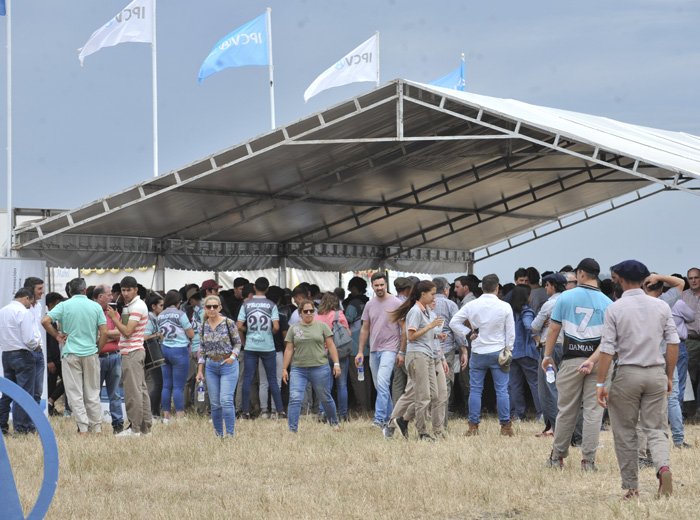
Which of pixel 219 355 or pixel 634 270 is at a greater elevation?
pixel 634 270

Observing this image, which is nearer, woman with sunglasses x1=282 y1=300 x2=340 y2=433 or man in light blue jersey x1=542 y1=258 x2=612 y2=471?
man in light blue jersey x1=542 y1=258 x2=612 y2=471

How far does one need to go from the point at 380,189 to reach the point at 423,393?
30.3ft

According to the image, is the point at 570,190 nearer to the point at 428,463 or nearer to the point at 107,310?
the point at 107,310

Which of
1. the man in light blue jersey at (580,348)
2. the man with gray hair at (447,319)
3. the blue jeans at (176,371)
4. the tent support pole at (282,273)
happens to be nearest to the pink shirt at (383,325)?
the man with gray hair at (447,319)

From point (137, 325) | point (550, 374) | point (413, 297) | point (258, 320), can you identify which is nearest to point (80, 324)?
point (137, 325)

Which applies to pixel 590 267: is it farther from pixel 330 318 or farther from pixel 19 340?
pixel 19 340

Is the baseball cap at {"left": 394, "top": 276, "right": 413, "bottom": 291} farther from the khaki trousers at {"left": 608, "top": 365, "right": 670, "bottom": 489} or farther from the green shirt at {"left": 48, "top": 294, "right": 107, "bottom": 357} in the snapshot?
the khaki trousers at {"left": 608, "top": 365, "right": 670, "bottom": 489}

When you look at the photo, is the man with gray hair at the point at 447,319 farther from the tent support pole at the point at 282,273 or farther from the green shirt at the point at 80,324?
the tent support pole at the point at 282,273

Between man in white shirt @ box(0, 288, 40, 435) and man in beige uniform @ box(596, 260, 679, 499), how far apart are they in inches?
293

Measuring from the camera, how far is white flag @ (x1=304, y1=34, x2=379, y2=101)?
81.5ft

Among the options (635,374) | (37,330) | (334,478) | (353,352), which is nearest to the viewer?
(635,374)

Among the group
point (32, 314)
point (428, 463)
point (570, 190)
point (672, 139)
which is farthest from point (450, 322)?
point (570, 190)

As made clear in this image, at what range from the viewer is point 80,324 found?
1311 cm

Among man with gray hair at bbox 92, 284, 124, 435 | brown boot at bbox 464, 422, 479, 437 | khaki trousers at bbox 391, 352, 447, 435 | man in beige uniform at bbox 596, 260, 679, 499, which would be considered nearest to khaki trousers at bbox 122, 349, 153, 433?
man with gray hair at bbox 92, 284, 124, 435
